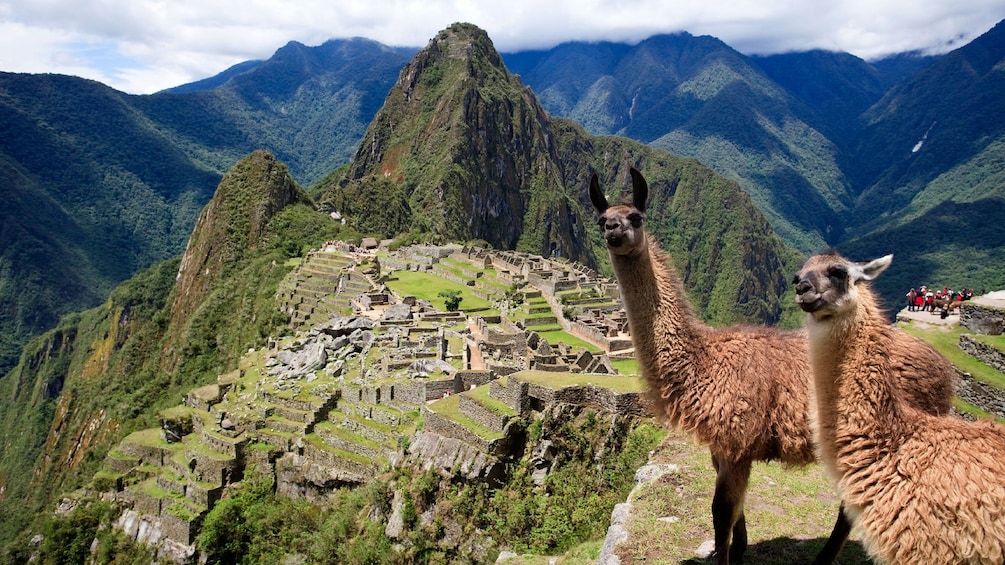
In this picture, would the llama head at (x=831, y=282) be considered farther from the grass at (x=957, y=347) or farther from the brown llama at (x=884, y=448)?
the grass at (x=957, y=347)

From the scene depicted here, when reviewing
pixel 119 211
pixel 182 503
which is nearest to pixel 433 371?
pixel 182 503

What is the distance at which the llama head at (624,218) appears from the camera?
172 inches

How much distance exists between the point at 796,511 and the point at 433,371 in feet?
37.3

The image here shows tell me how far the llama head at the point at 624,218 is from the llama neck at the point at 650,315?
19 centimetres

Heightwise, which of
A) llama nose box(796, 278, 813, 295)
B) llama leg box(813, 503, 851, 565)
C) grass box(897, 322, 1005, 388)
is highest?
llama nose box(796, 278, 813, 295)

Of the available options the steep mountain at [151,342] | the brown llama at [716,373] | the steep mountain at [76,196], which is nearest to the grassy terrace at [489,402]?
the brown llama at [716,373]

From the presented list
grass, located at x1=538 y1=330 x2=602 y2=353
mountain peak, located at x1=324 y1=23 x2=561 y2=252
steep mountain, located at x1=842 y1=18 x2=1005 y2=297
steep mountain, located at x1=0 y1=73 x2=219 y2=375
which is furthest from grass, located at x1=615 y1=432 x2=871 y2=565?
steep mountain, located at x1=0 y1=73 x2=219 y2=375

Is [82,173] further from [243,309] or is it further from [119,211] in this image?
[243,309]

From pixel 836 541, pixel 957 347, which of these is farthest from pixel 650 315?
pixel 957 347

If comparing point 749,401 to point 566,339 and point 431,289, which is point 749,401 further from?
point 431,289

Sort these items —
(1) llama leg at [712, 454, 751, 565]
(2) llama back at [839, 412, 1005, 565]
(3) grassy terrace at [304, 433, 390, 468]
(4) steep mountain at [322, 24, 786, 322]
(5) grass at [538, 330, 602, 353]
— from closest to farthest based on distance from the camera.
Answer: (2) llama back at [839, 412, 1005, 565]
(1) llama leg at [712, 454, 751, 565]
(3) grassy terrace at [304, 433, 390, 468]
(5) grass at [538, 330, 602, 353]
(4) steep mountain at [322, 24, 786, 322]

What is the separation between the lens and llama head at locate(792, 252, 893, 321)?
3.53 m

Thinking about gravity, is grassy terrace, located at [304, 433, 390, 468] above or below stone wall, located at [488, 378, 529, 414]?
below

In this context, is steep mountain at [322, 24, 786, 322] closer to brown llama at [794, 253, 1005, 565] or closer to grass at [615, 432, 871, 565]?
grass at [615, 432, 871, 565]
